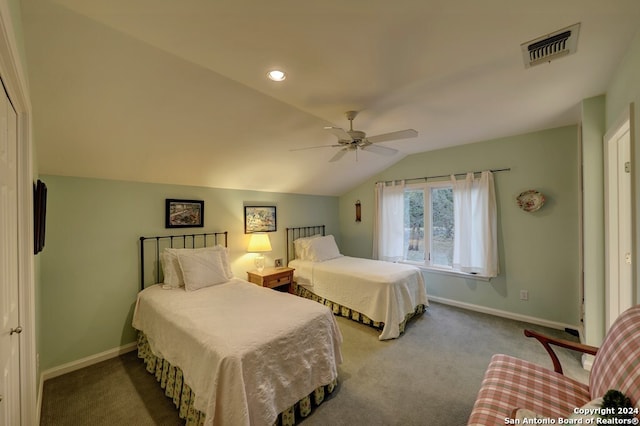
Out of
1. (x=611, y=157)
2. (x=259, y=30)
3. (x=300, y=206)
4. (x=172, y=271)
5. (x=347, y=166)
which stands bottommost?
(x=172, y=271)

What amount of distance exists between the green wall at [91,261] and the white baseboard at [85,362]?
0.03 meters

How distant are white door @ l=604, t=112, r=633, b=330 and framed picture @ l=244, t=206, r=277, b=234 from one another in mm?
3879

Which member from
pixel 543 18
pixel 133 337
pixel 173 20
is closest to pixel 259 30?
pixel 173 20

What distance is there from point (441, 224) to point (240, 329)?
357 centimetres

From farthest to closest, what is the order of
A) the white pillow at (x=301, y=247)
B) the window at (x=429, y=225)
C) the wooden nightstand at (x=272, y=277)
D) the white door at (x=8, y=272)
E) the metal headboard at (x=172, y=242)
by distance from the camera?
the white pillow at (x=301, y=247) < the window at (x=429, y=225) < the wooden nightstand at (x=272, y=277) < the metal headboard at (x=172, y=242) < the white door at (x=8, y=272)

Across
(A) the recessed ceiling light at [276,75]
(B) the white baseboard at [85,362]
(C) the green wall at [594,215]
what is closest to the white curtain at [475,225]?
(C) the green wall at [594,215]

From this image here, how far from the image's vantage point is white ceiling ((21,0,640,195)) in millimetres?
1340

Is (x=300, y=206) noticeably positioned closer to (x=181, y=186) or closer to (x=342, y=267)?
(x=342, y=267)

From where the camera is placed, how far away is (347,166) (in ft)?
14.1

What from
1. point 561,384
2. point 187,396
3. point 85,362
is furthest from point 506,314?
point 85,362

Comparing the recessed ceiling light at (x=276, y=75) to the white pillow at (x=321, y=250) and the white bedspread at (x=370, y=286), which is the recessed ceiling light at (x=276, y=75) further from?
the white pillow at (x=321, y=250)

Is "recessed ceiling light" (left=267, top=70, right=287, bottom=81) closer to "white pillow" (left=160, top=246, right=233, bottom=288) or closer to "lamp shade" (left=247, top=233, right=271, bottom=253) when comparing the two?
"white pillow" (left=160, top=246, right=233, bottom=288)

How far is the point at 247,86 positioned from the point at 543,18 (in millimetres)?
1944

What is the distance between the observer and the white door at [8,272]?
103cm
